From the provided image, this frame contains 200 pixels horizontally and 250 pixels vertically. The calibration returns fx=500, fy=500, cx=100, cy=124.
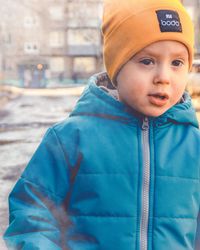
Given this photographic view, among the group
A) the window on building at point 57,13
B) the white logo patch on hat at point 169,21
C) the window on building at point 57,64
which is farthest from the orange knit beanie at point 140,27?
the window on building at point 57,64

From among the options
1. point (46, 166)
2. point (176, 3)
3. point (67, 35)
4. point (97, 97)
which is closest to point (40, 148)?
point (46, 166)

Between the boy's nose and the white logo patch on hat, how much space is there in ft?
0.25

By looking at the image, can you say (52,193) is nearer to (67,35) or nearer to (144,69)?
(144,69)

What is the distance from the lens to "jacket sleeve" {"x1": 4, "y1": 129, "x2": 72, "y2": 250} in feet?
3.15

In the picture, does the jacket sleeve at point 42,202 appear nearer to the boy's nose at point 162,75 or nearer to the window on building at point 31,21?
the boy's nose at point 162,75

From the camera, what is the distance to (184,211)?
3.39 feet

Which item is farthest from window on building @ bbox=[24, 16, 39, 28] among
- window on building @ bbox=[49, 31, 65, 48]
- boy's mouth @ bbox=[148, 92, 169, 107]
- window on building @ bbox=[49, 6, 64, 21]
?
boy's mouth @ bbox=[148, 92, 169, 107]

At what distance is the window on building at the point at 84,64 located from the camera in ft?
111

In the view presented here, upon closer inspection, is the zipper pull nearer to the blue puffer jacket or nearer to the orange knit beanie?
the blue puffer jacket

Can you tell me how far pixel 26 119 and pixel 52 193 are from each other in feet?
25.8

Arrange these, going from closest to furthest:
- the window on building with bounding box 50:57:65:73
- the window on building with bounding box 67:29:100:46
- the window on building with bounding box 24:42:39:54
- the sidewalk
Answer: the sidewalk → the window on building with bounding box 67:29:100:46 → the window on building with bounding box 24:42:39:54 → the window on building with bounding box 50:57:65:73

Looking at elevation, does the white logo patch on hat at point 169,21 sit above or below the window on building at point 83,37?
above

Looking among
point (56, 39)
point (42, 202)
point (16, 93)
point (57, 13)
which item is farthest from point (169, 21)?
point (56, 39)

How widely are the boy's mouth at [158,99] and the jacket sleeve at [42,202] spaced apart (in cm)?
21
